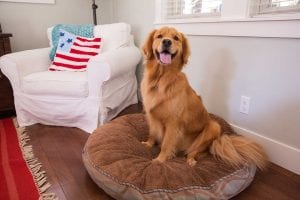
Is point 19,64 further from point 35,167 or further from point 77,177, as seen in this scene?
point 77,177

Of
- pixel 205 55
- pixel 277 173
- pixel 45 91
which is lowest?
pixel 277 173

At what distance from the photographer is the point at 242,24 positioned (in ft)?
4.98

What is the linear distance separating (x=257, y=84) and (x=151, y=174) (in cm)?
91

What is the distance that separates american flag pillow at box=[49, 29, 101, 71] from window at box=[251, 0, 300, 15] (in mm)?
1331

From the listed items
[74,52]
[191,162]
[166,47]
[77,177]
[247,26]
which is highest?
[247,26]

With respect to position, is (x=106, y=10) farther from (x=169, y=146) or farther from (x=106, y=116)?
(x=169, y=146)

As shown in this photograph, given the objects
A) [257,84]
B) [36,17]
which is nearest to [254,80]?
[257,84]

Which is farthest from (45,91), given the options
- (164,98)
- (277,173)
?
(277,173)

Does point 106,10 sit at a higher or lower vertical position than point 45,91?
higher

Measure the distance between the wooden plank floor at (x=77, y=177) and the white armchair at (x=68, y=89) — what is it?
21 cm

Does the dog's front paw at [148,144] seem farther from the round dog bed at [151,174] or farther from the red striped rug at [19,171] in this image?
the red striped rug at [19,171]

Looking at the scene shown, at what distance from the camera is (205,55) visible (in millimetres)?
1859

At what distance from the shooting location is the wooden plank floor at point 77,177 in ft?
4.14

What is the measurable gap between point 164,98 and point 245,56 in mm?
669
